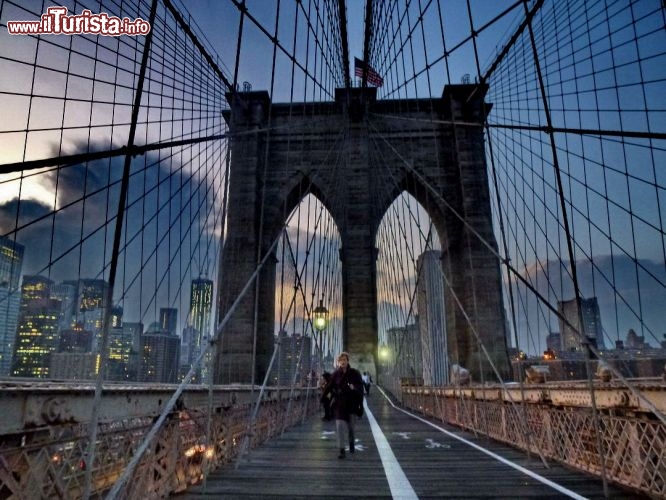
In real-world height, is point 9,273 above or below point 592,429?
above

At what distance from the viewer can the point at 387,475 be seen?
195 inches

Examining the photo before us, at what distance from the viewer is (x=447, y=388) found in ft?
43.7

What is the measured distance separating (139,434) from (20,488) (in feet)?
6.01

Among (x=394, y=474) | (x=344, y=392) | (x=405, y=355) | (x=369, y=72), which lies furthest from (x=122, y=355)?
(x=405, y=355)

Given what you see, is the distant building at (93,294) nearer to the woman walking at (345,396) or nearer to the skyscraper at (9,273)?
the skyscraper at (9,273)

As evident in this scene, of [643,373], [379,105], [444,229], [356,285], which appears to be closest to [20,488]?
[643,373]

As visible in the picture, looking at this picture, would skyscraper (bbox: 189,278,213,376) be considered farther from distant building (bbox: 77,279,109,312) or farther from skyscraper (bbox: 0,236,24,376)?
skyscraper (bbox: 0,236,24,376)

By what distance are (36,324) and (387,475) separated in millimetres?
10658

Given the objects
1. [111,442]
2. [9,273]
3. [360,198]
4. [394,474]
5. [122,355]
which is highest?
[360,198]

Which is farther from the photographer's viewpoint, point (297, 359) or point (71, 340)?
point (71, 340)

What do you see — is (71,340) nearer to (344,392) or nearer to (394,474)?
(344,392)

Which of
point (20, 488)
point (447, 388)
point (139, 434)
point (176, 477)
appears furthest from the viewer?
point (447, 388)

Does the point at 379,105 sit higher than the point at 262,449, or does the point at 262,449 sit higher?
the point at 379,105

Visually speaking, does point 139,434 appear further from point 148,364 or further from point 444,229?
point 148,364
